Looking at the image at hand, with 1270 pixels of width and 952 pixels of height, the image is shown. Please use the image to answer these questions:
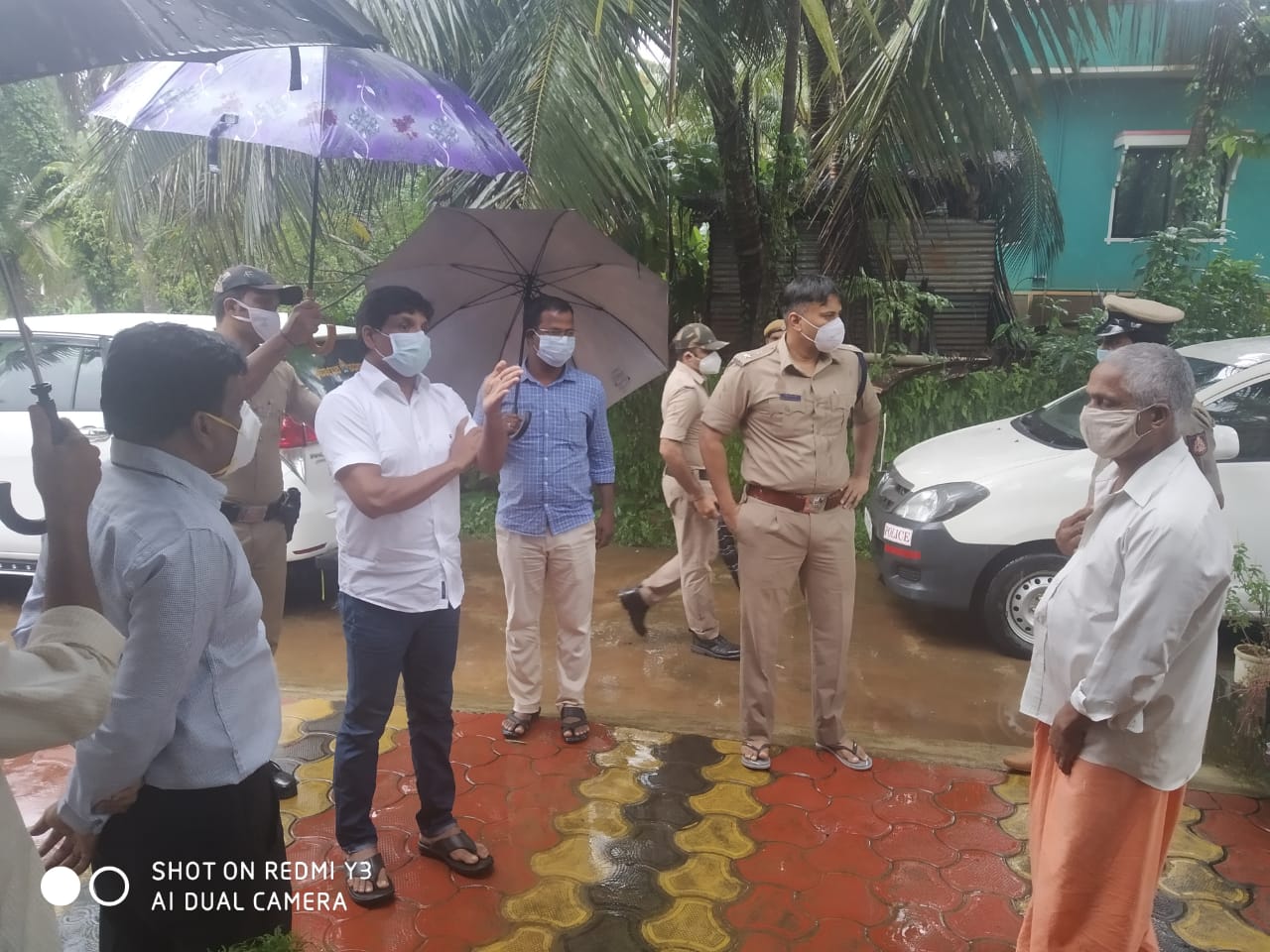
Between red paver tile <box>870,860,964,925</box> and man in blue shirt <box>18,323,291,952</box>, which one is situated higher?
man in blue shirt <box>18,323,291,952</box>

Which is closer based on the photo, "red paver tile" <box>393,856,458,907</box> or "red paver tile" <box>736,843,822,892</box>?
"red paver tile" <box>393,856,458,907</box>

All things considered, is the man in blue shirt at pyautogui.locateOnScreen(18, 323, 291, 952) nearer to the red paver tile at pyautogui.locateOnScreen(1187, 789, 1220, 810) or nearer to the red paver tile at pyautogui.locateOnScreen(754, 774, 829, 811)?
the red paver tile at pyautogui.locateOnScreen(754, 774, 829, 811)

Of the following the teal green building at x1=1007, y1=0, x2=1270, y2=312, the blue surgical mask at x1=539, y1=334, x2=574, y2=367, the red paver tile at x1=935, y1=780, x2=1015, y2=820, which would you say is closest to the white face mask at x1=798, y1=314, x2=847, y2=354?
the blue surgical mask at x1=539, y1=334, x2=574, y2=367

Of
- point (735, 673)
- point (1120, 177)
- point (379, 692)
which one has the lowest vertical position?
point (735, 673)

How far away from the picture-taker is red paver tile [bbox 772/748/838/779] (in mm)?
3488

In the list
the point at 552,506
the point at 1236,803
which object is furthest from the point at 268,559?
the point at 1236,803

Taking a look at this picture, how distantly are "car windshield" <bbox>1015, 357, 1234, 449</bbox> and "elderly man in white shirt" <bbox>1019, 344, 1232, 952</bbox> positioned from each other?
279 cm

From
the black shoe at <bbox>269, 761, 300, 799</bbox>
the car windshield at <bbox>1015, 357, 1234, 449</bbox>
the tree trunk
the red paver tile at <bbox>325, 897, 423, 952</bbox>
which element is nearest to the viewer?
the red paver tile at <bbox>325, 897, 423, 952</bbox>

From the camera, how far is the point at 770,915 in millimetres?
2658

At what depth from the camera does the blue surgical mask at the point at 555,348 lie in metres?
3.49

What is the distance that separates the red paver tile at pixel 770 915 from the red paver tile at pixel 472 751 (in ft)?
4.03

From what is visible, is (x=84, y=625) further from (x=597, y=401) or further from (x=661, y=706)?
(x=661, y=706)

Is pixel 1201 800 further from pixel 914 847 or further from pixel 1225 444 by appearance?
pixel 1225 444

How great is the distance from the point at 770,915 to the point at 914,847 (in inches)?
24.6
